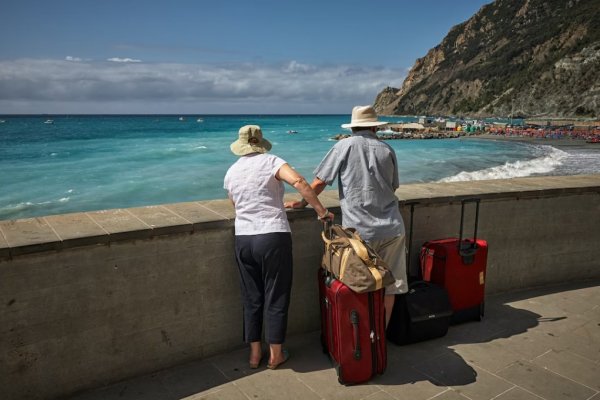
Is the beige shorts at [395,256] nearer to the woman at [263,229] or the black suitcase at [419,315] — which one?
the black suitcase at [419,315]

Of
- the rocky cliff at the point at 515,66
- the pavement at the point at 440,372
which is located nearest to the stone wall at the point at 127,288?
the pavement at the point at 440,372

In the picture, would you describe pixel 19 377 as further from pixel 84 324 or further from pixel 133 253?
pixel 133 253

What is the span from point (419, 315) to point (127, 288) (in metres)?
2.12

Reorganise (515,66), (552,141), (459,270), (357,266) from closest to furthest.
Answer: (357,266) < (459,270) < (552,141) < (515,66)

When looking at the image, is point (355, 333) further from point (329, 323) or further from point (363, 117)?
point (363, 117)

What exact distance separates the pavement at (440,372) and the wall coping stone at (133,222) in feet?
3.24

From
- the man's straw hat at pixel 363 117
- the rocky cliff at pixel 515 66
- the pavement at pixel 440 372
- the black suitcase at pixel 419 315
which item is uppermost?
the rocky cliff at pixel 515 66

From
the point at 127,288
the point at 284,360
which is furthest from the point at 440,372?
the point at 127,288

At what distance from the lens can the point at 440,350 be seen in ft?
11.6

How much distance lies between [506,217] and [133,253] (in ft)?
11.4

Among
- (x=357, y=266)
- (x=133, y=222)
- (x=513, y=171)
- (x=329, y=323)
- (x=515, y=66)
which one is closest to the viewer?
(x=357, y=266)

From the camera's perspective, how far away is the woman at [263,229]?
305 cm

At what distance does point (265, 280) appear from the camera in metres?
3.15

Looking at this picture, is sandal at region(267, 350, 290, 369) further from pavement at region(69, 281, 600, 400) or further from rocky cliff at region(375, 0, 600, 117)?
rocky cliff at region(375, 0, 600, 117)
